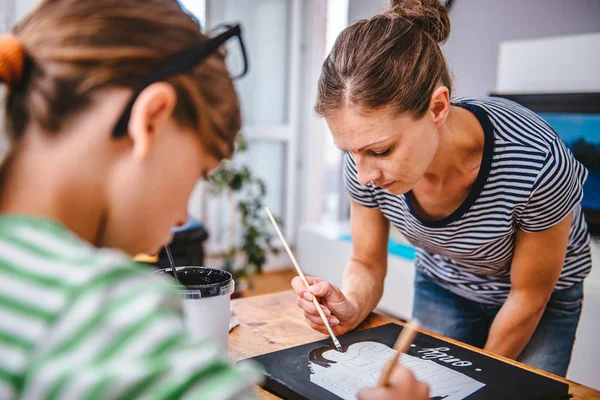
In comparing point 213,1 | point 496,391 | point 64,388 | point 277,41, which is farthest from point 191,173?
point 277,41

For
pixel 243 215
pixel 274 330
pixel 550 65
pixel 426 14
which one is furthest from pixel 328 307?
pixel 243 215

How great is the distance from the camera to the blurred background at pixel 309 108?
232cm

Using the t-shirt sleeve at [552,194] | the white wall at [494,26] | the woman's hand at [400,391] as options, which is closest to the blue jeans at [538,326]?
the t-shirt sleeve at [552,194]

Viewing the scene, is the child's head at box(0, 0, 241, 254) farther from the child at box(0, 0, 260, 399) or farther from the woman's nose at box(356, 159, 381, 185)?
the woman's nose at box(356, 159, 381, 185)

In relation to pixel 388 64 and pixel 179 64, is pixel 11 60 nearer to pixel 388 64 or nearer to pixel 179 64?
pixel 179 64

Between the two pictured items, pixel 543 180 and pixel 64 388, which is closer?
pixel 64 388

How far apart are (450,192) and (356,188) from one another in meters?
0.20

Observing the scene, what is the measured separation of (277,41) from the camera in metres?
3.77

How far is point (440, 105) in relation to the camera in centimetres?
102

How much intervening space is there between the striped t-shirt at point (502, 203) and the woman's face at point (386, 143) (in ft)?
0.52

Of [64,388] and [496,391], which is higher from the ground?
[64,388]

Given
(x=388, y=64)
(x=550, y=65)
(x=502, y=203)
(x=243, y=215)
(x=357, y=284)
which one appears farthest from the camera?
(x=243, y=215)

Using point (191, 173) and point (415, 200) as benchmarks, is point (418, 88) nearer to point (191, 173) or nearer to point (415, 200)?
point (415, 200)

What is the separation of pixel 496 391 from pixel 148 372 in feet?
1.83
